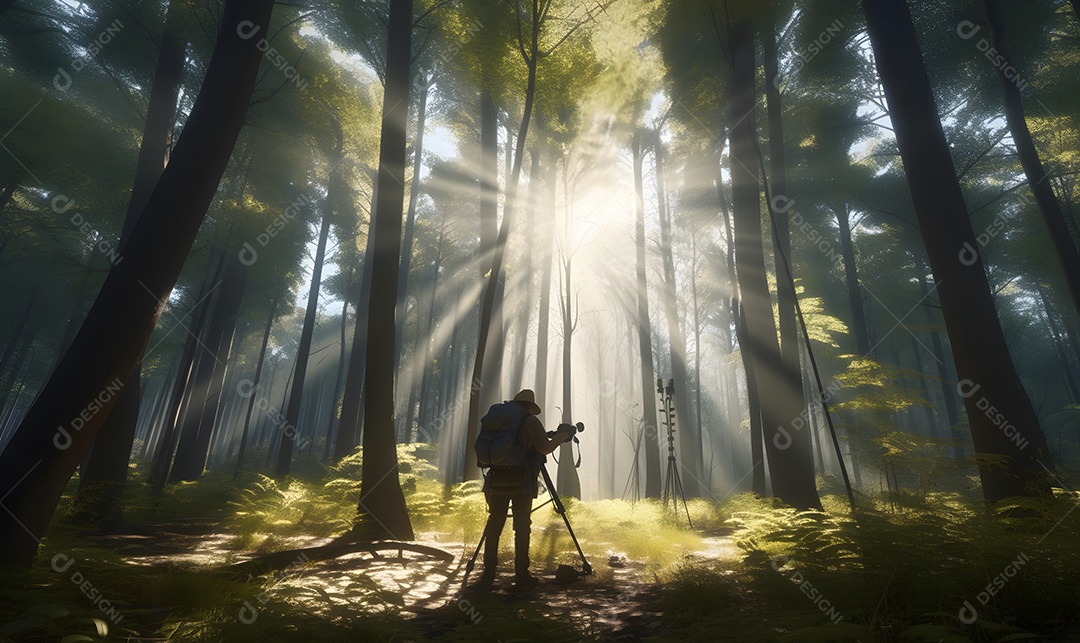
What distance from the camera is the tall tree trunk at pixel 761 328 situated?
26.1 feet

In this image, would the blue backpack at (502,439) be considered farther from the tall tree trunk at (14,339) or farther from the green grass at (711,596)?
the tall tree trunk at (14,339)

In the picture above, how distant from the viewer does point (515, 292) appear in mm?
16516

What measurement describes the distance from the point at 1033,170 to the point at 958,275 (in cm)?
680

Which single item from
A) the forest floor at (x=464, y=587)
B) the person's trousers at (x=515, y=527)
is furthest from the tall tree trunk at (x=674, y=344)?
the person's trousers at (x=515, y=527)

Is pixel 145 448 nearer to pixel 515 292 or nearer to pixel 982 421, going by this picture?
pixel 515 292

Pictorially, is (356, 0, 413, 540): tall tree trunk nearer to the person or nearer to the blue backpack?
the person

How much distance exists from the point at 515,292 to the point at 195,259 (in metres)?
10.3

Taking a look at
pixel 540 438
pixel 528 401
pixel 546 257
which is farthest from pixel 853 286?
pixel 540 438

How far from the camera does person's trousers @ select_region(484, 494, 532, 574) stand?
3949 millimetres

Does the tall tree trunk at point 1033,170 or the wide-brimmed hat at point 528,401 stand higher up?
the tall tree trunk at point 1033,170

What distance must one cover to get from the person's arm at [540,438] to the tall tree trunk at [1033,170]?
11307mm

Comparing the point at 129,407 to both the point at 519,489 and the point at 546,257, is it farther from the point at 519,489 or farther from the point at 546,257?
the point at 546,257

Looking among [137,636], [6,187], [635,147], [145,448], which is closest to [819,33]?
[635,147]

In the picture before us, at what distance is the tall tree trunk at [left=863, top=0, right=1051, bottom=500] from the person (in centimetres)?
487
